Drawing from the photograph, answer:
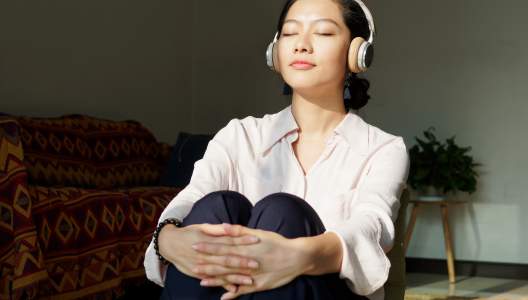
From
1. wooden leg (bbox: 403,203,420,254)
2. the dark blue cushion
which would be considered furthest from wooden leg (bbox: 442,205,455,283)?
the dark blue cushion

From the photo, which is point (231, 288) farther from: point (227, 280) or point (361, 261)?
point (361, 261)

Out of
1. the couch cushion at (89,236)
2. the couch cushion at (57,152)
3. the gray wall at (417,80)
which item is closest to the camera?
the couch cushion at (89,236)

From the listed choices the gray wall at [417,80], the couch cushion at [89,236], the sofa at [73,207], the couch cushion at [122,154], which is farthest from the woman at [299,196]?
the gray wall at [417,80]

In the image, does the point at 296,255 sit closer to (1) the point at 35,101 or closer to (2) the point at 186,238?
(2) the point at 186,238

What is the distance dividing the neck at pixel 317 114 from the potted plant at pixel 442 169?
3845mm

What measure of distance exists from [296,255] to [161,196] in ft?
9.40

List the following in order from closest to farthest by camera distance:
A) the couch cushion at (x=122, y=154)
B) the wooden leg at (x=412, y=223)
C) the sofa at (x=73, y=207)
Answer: the sofa at (x=73, y=207), the couch cushion at (x=122, y=154), the wooden leg at (x=412, y=223)

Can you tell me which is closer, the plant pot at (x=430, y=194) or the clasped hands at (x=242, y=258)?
the clasped hands at (x=242, y=258)

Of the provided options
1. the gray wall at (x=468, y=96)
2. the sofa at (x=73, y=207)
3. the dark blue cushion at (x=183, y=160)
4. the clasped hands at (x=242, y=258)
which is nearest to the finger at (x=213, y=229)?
the clasped hands at (x=242, y=258)

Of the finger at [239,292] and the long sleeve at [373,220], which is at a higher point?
the long sleeve at [373,220]

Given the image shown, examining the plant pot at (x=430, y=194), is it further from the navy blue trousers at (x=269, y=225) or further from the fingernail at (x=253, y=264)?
the fingernail at (x=253, y=264)

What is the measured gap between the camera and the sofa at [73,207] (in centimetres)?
294

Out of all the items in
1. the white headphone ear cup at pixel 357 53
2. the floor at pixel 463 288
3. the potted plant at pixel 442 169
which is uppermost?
the white headphone ear cup at pixel 357 53

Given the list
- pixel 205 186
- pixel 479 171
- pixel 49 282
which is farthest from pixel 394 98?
pixel 205 186
